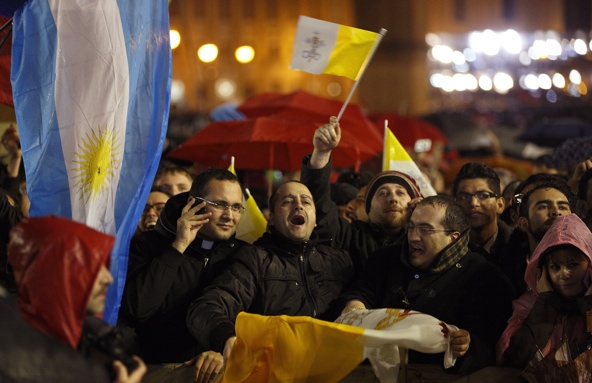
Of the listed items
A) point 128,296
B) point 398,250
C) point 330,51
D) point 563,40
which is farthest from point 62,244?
point 563,40

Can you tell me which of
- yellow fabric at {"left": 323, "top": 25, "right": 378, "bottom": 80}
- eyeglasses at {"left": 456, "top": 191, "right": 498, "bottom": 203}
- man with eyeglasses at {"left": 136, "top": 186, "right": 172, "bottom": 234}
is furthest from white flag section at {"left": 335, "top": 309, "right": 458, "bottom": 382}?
man with eyeglasses at {"left": 136, "top": 186, "right": 172, "bottom": 234}

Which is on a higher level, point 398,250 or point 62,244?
point 62,244

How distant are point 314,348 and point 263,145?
17.5 feet

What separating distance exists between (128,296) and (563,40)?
41817mm

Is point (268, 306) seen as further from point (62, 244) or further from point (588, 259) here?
point (62, 244)

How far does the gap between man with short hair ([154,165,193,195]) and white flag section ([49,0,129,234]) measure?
2832 millimetres

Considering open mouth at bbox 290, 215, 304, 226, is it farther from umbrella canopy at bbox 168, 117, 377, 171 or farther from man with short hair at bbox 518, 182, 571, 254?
umbrella canopy at bbox 168, 117, 377, 171

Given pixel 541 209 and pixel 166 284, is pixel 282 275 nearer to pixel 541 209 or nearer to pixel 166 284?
pixel 166 284

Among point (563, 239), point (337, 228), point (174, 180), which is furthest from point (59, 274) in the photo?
point (174, 180)

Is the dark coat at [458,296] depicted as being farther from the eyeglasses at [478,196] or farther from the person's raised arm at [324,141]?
the eyeglasses at [478,196]

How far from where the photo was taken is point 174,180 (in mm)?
9039

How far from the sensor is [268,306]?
673cm

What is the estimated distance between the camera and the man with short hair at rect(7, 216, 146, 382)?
14.6 ft

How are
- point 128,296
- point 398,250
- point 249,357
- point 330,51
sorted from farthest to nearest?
point 330,51 → point 398,250 → point 128,296 → point 249,357
